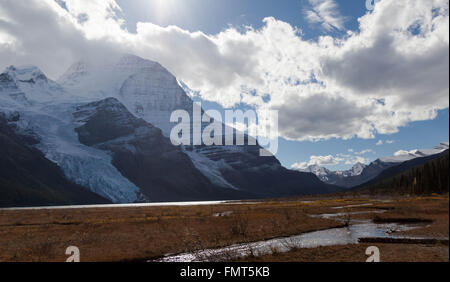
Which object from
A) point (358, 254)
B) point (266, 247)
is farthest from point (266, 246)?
point (358, 254)

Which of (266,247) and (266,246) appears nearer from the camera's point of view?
(266,247)

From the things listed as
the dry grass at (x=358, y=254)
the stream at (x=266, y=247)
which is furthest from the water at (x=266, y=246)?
the dry grass at (x=358, y=254)

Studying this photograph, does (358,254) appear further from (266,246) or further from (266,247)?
(266,246)

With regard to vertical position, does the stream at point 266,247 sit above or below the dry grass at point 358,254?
below

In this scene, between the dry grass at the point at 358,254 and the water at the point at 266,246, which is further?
the water at the point at 266,246

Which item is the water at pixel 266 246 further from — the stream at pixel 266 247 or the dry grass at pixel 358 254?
the dry grass at pixel 358 254

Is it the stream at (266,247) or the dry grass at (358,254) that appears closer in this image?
the dry grass at (358,254)

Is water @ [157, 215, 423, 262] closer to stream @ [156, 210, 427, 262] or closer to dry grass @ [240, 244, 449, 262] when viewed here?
stream @ [156, 210, 427, 262]

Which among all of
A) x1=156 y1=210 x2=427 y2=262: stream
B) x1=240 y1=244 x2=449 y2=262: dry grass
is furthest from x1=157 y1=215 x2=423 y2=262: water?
x1=240 y1=244 x2=449 y2=262: dry grass

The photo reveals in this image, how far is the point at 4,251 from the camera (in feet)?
99.0

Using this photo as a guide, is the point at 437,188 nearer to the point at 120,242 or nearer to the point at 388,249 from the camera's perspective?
the point at 388,249
